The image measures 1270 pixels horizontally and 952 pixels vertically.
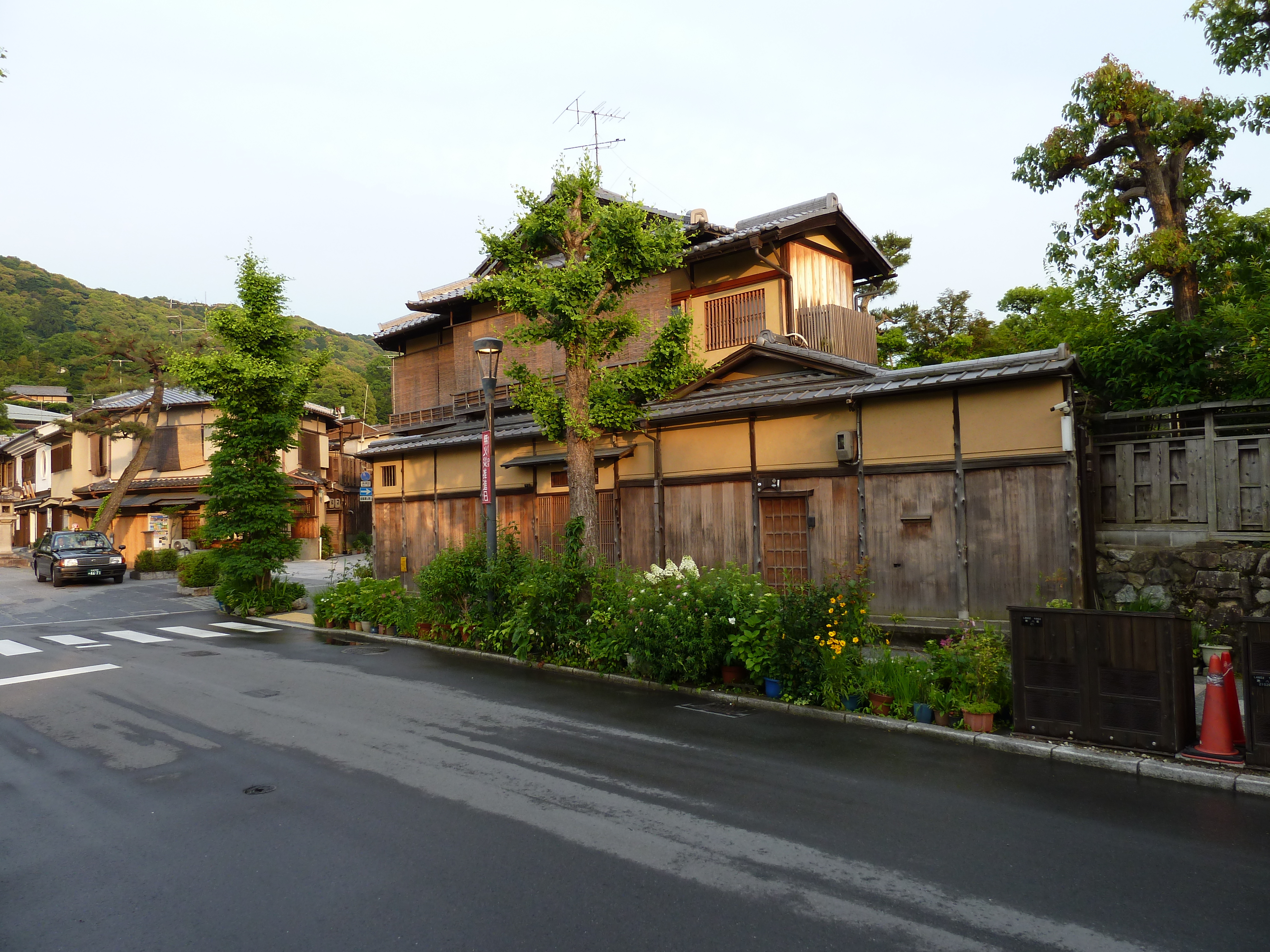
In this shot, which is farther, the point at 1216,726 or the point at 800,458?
the point at 800,458

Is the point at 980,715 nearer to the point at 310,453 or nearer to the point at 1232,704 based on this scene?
the point at 1232,704

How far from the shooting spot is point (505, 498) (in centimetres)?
1950

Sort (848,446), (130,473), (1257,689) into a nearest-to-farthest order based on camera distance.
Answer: (1257,689) → (848,446) → (130,473)

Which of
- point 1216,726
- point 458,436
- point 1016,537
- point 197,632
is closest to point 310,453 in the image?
point 458,436

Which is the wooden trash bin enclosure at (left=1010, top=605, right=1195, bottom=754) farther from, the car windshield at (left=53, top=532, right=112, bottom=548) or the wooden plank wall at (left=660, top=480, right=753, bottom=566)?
the car windshield at (left=53, top=532, right=112, bottom=548)

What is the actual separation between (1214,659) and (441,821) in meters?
6.83

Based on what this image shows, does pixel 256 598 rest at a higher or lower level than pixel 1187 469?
lower

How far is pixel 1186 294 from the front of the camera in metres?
15.8

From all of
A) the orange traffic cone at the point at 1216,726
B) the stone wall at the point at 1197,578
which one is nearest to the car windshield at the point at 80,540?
the stone wall at the point at 1197,578

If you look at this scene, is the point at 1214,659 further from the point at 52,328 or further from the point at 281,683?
the point at 52,328

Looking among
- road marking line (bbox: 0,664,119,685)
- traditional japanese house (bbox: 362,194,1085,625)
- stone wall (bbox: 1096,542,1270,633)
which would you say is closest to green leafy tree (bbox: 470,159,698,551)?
traditional japanese house (bbox: 362,194,1085,625)

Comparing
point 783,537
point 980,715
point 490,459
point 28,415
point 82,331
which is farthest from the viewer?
point 28,415

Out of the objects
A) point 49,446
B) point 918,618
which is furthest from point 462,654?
point 49,446

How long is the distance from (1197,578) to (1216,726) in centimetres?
481
